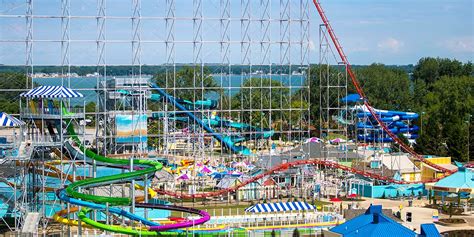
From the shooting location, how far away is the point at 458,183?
47844 millimetres

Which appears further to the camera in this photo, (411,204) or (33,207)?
(411,204)

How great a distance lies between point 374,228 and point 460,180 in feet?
58.7

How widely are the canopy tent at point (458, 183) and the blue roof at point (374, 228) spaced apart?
15.5 meters

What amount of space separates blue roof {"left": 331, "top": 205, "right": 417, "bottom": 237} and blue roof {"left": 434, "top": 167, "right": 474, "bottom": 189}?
15.7m

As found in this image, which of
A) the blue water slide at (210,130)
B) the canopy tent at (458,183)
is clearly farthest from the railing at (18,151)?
the canopy tent at (458,183)

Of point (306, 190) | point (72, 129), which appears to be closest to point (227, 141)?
point (306, 190)

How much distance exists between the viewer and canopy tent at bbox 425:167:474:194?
4741 cm

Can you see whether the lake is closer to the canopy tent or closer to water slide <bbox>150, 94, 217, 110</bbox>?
water slide <bbox>150, 94, 217, 110</bbox>

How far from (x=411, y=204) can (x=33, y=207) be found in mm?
19932

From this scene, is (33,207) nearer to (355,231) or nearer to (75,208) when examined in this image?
(75,208)

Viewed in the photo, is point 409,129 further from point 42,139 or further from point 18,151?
point 18,151

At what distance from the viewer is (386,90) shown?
9781cm

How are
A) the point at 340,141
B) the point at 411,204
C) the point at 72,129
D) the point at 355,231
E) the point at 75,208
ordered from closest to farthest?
the point at 355,231 < the point at 75,208 < the point at 72,129 < the point at 411,204 < the point at 340,141

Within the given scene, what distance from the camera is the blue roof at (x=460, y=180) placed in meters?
47.6
